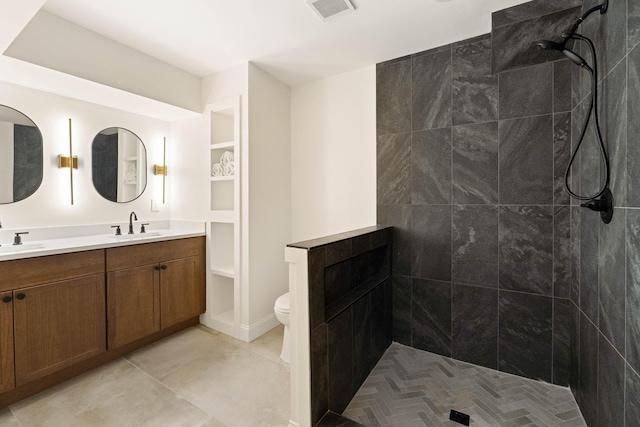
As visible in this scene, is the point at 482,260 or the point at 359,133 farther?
the point at 359,133

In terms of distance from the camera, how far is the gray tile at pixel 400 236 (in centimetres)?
241

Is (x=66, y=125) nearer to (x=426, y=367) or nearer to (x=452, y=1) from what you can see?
(x=452, y=1)

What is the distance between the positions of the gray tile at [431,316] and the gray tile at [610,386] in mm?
946

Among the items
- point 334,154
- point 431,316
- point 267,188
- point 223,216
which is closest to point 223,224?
point 223,216

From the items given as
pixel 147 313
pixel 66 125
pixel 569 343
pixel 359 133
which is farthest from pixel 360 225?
pixel 66 125

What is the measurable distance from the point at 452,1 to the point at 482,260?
5.78 feet

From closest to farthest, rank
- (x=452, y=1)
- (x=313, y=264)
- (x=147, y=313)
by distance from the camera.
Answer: (x=313, y=264) < (x=452, y=1) < (x=147, y=313)

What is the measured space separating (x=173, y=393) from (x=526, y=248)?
2.55 m

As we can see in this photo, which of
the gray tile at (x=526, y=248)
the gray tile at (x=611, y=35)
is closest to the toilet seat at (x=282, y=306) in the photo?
the gray tile at (x=526, y=248)

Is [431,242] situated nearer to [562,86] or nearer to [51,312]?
[562,86]

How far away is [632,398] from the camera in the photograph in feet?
3.43

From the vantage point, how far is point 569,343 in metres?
1.85

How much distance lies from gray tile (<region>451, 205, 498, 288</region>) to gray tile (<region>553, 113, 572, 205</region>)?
0.37 metres

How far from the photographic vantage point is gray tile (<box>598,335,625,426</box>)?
1.14 m
